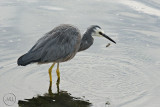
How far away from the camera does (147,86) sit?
26.7ft

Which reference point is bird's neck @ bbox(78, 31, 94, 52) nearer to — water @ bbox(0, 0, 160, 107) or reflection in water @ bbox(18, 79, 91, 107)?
water @ bbox(0, 0, 160, 107)

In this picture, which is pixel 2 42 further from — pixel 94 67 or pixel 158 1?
pixel 158 1

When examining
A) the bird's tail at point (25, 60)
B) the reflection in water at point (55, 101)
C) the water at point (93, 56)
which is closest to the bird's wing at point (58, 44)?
the bird's tail at point (25, 60)

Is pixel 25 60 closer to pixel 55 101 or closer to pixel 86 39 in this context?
pixel 55 101

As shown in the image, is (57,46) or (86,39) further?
(86,39)

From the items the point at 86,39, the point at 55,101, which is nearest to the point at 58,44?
the point at 86,39

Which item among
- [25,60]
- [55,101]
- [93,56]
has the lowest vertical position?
[55,101]

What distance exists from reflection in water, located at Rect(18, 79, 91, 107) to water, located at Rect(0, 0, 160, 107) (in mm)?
19

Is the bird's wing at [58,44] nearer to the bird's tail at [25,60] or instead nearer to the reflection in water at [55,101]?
the bird's tail at [25,60]

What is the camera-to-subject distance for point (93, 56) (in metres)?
9.45

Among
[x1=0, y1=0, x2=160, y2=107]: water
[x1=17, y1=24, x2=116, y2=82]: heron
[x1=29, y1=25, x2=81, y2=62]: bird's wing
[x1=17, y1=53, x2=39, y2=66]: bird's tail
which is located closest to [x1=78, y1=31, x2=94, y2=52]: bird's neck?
[x1=17, y1=24, x2=116, y2=82]: heron

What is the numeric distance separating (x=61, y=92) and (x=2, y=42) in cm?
258

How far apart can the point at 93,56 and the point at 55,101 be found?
2.07 m

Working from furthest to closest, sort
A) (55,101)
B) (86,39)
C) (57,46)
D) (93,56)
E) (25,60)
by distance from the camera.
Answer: (93,56) → (86,39) → (57,46) → (25,60) → (55,101)
